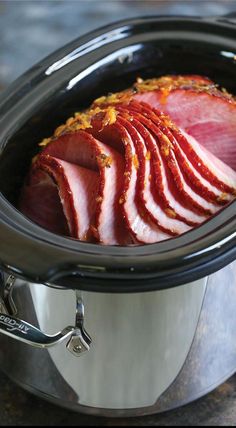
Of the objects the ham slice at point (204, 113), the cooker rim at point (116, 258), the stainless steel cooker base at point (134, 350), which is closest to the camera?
the cooker rim at point (116, 258)

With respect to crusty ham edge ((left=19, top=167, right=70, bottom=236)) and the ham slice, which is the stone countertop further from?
the ham slice

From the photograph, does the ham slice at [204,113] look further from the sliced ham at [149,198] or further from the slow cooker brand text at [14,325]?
the slow cooker brand text at [14,325]

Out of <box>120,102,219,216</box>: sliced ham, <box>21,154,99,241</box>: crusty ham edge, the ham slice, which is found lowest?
<box>21,154,99,241</box>: crusty ham edge

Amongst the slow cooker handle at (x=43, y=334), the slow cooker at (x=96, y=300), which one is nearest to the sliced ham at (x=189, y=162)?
the slow cooker at (x=96, y=300)

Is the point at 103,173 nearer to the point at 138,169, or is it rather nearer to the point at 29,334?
the point at 138,169

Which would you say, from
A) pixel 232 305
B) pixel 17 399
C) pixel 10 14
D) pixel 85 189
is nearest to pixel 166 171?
pixel 85 189

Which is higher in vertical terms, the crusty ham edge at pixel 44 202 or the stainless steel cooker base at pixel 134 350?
the crusty ham edge at pixel 44 202

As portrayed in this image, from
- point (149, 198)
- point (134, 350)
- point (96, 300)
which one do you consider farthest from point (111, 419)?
point (149, 198)

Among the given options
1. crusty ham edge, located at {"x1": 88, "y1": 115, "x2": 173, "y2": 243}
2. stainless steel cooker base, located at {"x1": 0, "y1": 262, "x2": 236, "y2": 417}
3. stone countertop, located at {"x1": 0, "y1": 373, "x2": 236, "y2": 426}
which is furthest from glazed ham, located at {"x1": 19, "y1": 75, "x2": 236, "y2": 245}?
stone countertop, located at {"x1": 0, "y1": 373, "x2": 236, "y2": 426}
